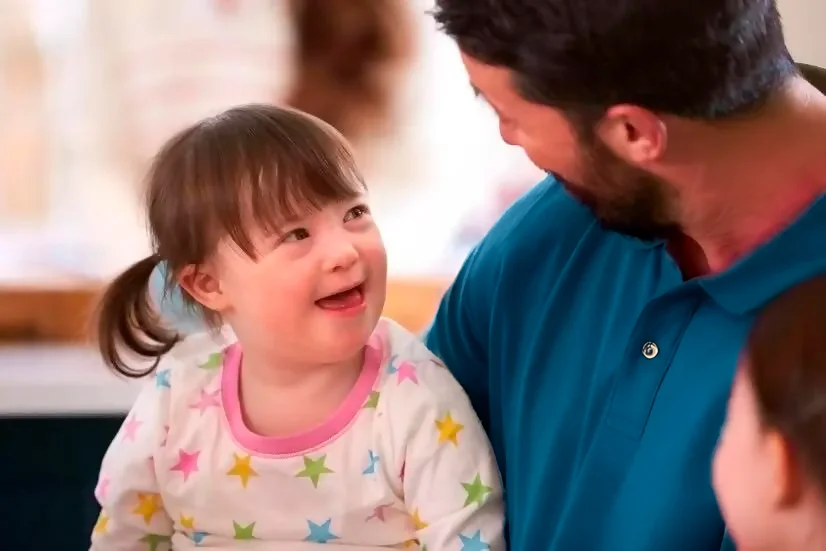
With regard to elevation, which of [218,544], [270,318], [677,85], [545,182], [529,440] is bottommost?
[218,544]

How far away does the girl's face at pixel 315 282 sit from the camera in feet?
2.99

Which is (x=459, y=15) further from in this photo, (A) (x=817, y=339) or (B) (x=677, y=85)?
(A) (x=817, y=339)

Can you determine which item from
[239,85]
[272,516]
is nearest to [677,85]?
[272,516]

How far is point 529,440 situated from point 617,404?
126mm

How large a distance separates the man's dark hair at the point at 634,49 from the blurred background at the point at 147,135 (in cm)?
53

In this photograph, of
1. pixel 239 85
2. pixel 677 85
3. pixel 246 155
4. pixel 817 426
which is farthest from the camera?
pixel 239 85

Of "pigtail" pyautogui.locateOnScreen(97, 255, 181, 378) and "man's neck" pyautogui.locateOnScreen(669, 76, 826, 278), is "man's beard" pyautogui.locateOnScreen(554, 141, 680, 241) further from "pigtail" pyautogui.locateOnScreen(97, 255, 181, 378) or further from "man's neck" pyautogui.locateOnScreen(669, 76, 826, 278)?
"pigtail" pyautogui.locateOnScreen(97, 255, 181, 378)

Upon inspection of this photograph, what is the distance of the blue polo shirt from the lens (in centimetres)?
79

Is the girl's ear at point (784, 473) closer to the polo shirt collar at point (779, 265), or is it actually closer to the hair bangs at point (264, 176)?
the polo shirt collar at point (779, 265)

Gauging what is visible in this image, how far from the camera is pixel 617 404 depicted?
0.85m

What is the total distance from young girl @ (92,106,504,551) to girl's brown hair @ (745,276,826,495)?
0.37m

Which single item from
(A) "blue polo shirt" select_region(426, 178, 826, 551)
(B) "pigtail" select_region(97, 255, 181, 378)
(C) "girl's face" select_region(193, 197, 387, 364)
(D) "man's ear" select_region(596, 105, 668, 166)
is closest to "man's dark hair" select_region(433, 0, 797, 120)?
(D) "man's ear" select_region(596, 105, 668, 166)

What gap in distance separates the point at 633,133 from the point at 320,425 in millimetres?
424

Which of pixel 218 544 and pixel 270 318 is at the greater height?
pixel 270 318
